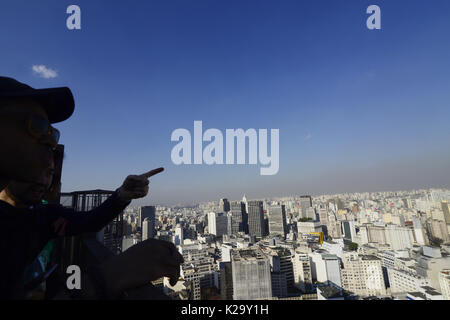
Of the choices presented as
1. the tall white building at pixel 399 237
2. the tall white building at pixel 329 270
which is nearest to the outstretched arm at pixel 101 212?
the tall white building at pixel 329 270

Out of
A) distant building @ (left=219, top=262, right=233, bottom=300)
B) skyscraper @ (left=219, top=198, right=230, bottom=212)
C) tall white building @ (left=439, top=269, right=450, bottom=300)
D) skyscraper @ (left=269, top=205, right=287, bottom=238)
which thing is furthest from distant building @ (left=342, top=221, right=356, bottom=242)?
skyscraper @ (left=219, top=198, right=230, bottom=212)

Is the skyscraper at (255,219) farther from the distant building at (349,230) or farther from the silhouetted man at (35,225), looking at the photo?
the silhouetted man at (35,225)

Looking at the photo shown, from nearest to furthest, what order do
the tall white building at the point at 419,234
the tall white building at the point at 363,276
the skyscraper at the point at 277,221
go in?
the tall white building at the point at 363,276
the tall white building at the point at 419,234
the skyscraper at the point at 277,221

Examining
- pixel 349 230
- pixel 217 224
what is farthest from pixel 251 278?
pixel 349 230

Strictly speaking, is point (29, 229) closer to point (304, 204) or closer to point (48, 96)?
point (48, 96)
